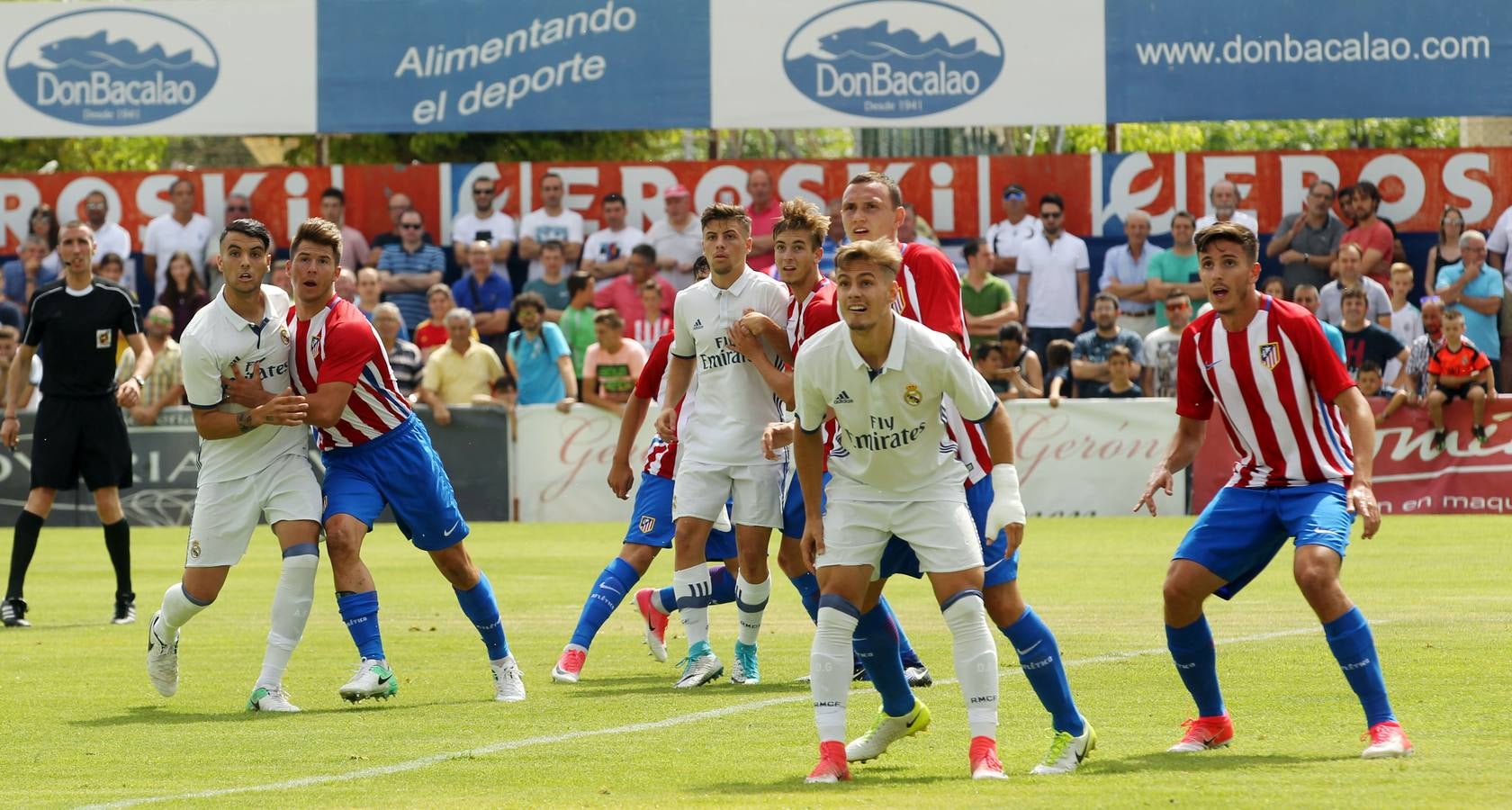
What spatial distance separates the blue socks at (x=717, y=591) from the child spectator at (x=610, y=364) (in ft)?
28.5

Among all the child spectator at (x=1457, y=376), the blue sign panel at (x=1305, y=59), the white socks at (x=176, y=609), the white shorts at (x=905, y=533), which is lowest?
the white socks at (x=176, y=609)

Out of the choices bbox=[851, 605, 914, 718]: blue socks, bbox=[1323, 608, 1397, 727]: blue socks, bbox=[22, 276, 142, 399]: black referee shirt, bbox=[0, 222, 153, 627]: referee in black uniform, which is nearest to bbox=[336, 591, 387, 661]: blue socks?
bbox=[851, 605, 914, 718]: blue socks

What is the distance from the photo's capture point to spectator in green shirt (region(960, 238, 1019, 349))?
21.5 m

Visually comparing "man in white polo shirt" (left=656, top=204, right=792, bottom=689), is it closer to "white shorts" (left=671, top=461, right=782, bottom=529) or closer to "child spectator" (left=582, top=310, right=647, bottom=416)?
"white shorts" (left=671, top=461, right=782, bottom=529)

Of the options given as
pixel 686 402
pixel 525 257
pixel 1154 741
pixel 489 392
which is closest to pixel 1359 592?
pixel 686 402

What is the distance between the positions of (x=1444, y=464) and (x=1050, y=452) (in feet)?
12.6

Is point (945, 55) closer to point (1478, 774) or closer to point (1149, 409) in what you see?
point (1149, 409)

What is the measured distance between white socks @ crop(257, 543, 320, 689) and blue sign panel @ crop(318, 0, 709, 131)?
52.1 feet

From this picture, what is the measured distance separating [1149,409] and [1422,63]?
605cm

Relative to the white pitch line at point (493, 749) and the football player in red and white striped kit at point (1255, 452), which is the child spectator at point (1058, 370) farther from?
the football player in red and white striped kit at point (1255, 452)

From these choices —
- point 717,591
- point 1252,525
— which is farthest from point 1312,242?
point 1252,525

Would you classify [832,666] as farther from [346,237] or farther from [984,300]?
[346,237]

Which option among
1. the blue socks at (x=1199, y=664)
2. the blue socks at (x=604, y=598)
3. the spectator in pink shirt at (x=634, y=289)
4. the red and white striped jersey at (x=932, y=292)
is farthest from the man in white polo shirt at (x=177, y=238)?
the blue socks at (x=1199, y=664)

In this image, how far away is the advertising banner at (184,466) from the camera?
21.4 meters
